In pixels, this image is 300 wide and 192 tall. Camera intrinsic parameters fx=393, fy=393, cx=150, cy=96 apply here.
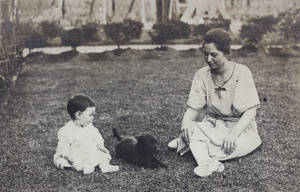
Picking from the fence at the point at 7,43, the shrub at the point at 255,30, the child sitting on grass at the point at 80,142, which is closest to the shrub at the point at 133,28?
the shrub at the point at 255,30

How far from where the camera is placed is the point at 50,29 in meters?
7.68

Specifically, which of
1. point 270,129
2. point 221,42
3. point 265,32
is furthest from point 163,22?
point 221,42

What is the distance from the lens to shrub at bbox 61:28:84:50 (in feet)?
25.6

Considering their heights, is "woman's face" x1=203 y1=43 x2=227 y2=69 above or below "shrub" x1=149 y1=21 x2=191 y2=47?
above

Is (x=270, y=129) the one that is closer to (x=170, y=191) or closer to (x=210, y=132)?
(x=210, y=132)

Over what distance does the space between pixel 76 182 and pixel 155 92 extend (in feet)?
9.78

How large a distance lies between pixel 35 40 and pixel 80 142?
5.07 m

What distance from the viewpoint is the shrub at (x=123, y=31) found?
7898 millimetres

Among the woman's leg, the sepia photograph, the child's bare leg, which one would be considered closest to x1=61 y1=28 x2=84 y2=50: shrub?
the sepia photograph

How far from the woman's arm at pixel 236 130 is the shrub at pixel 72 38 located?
5144 millimetres

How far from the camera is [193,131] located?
135 inches

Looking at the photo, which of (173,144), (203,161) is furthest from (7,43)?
(203,161)

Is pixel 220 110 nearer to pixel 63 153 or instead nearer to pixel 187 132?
pixel 187 132

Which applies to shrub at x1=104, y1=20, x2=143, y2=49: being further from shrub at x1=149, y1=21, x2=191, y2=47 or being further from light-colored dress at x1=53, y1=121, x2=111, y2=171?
light-colored dress at x1=53, y1=121, x2=111, y2=171
